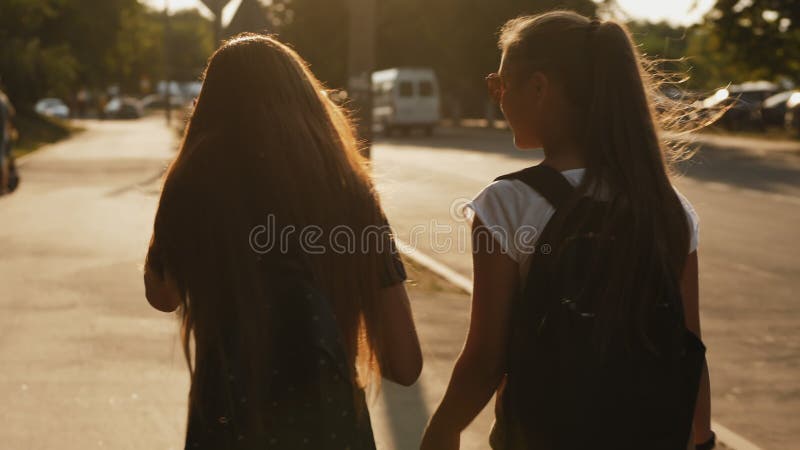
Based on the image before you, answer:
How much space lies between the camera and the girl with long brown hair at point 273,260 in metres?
2.19

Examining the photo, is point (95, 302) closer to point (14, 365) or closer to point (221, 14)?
point (14, 365)

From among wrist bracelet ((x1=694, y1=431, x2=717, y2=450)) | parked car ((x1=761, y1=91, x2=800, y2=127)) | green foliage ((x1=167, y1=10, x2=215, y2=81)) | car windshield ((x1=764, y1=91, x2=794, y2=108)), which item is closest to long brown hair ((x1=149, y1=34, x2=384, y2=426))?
wrist bracelet ((x1=694, y1=431, x2=717, y2=450))

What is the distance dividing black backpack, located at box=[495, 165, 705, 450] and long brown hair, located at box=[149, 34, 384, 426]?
0.33 meters

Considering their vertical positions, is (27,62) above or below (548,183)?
below

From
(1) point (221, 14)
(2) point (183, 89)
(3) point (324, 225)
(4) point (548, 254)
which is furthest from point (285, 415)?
(2) point (183, 89)

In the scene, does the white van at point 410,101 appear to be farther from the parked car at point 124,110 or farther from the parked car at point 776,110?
the parked car at point 124,110

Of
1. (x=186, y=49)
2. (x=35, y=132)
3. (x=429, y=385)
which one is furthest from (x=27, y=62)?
(x=186, y=49)

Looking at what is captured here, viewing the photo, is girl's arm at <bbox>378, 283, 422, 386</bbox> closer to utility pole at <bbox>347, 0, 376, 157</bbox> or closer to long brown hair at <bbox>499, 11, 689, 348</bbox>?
long brown hair at <bbox>499, 11, 689, 348</bbox>

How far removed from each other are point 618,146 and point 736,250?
36.6ft

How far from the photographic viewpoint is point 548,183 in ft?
7.32

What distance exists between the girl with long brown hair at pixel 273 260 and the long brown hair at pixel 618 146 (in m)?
0.42

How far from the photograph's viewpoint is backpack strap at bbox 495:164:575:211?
221 centimetres

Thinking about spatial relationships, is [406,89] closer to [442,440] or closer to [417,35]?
[417,35]

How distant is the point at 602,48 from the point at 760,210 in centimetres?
1563
